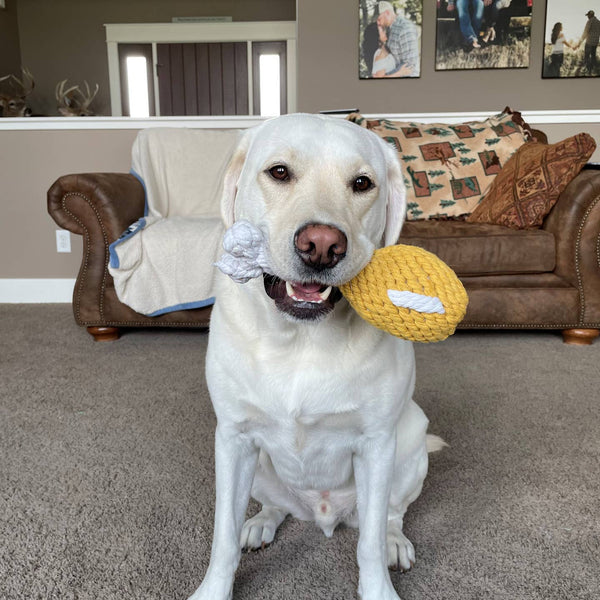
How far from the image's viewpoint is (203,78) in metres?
8.44

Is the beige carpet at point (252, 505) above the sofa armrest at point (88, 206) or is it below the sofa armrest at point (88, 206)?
below

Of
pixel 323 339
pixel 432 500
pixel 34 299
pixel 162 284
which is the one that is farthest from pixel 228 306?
pixel 34 299

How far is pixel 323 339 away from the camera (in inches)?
38.3

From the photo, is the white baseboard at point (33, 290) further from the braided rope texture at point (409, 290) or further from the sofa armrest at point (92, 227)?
the braided rope texture at point (409, 290)

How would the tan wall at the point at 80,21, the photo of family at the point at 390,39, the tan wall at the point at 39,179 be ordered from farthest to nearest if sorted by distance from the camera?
the tan wall at the point at 80,21 → the photo of family at the point at 390,39 → the tan wall at the point at 39,179

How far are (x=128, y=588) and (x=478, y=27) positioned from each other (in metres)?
5.13

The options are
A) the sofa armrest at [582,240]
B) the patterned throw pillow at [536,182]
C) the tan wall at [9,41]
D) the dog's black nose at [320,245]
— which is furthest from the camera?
the tan wall at [9,41]

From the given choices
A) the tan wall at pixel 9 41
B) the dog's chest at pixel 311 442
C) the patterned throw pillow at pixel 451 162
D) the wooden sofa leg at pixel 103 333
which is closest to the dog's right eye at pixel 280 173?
the dog's chest at pixel 311 442

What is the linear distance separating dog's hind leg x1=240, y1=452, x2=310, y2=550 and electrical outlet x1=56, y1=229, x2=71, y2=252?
10.2ft

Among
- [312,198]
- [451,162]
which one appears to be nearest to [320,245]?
[312,198]

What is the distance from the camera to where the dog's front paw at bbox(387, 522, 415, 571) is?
1.14m

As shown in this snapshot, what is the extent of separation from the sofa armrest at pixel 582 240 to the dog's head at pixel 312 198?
79.7 inches

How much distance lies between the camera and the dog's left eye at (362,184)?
941 millimetres

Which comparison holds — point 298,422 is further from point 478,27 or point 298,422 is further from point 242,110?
point 242,110
